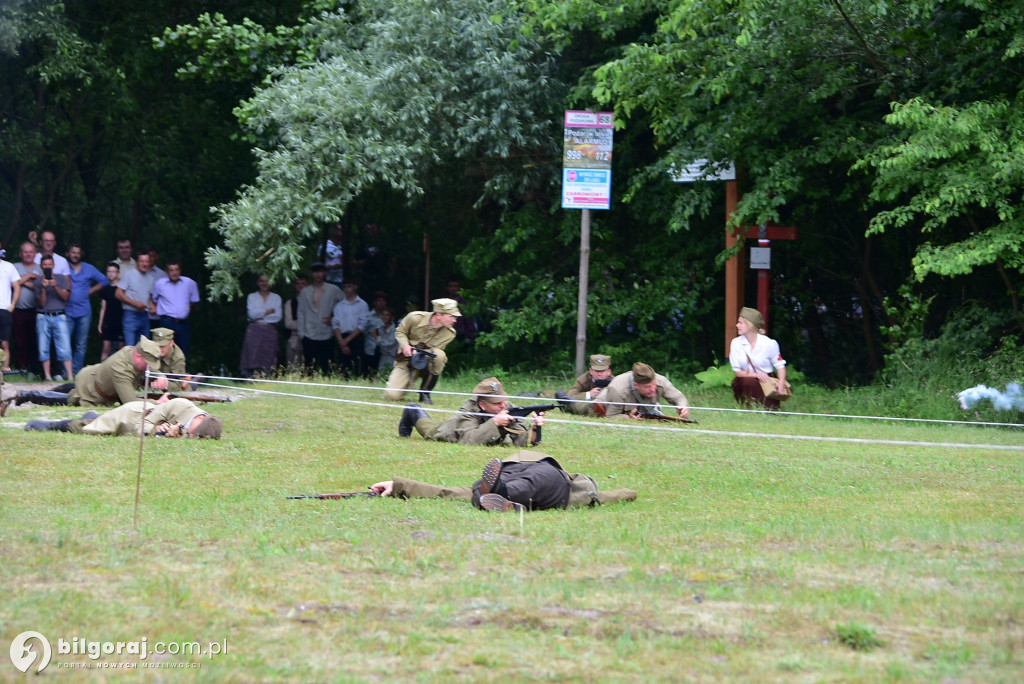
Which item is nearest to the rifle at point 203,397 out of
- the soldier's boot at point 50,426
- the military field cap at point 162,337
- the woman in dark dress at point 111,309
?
the military field cap at point 162,337

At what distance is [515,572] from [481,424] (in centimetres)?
545

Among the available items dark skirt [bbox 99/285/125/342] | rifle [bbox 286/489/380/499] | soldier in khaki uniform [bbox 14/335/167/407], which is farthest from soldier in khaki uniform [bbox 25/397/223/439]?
dark skirt [bbox 99/285/125/342]

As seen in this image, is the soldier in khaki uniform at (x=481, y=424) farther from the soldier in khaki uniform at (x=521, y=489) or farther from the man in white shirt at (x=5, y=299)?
the man in white shirt at (x=5, y=299)

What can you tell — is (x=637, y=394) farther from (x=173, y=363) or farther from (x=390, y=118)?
(x=390, y=118)

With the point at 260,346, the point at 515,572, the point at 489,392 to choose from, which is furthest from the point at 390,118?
the point at 515,572

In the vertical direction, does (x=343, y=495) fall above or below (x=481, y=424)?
below

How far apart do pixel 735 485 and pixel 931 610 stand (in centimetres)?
406

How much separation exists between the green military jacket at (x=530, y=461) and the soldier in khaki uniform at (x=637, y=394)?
4965 mm

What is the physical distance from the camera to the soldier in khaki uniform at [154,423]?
11.4 metres

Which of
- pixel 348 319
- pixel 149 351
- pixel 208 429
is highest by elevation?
pixel 348 319

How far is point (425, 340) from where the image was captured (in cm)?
1322

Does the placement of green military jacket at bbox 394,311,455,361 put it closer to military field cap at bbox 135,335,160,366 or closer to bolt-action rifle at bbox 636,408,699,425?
bolt-action rifle at bbox 636,408,699,425

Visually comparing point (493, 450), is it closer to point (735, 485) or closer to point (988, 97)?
point (735, 485)

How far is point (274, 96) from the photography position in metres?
17.5
